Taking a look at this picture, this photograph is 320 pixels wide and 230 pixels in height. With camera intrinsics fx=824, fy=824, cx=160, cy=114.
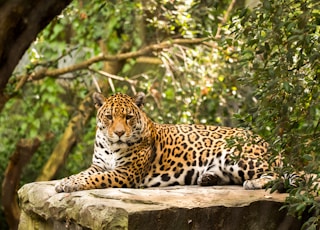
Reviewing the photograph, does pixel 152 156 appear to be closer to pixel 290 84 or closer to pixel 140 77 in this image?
pixel 290 84

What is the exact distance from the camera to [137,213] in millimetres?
6340

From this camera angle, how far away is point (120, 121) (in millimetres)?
7621

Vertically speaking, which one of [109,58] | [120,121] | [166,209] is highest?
[109,58]

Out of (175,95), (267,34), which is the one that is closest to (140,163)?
(267,34)

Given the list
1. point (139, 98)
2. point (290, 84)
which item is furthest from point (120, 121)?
point (290, 84)

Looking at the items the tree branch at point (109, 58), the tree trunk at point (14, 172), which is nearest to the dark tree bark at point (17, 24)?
the tree trunk at point (14, 172)

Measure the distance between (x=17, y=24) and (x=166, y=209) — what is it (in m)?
3.17

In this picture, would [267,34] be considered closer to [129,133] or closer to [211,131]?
[129,133]

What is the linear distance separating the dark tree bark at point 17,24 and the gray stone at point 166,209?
290 cm

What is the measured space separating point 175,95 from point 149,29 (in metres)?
2.05

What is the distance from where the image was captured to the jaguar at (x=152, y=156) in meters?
7.62

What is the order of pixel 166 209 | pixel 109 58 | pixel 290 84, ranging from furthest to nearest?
pixel 109 58 < pixel 166 209 < pixel 290 84

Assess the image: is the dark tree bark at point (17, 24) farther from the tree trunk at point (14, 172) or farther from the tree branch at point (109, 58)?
the tree branch at point (109, 58)

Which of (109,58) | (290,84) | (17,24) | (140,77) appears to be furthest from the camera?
(140,77)
